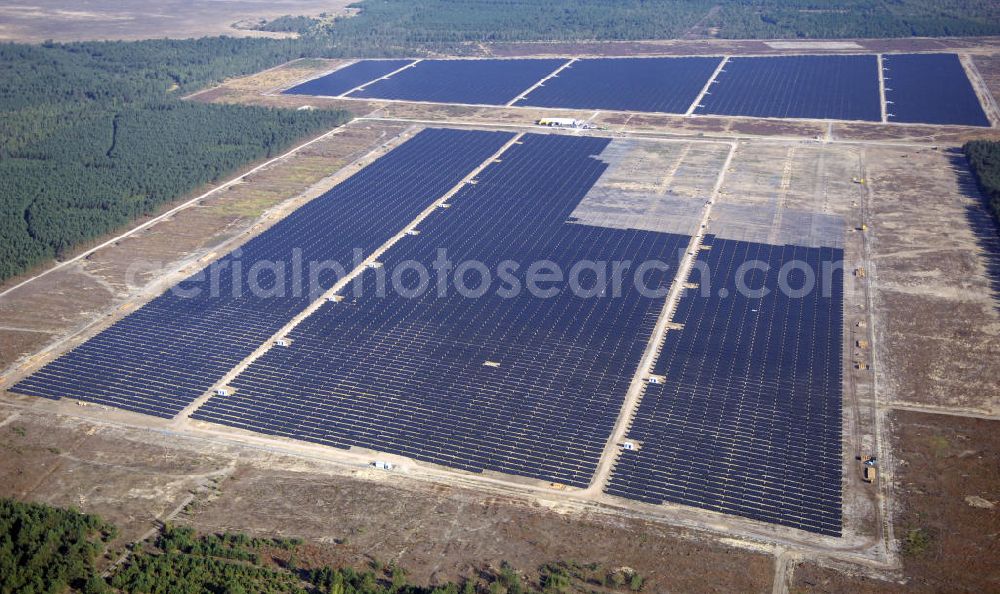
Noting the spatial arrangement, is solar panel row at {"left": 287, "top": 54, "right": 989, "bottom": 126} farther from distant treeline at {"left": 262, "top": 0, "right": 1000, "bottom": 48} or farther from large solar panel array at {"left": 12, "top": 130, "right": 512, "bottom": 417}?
large solar panel array at {"left": 12, "top": 130, "right": 512, "bottom": 417}

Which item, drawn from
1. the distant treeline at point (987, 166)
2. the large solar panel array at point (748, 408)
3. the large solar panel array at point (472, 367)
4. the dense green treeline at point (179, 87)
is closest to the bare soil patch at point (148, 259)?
the dense green treeline at point (179, 87)

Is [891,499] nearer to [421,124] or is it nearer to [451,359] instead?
[451,359]

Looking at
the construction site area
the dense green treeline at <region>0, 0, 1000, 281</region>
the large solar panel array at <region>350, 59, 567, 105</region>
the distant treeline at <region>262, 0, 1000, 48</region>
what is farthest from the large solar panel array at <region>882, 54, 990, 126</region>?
the large solar panel array at <region>350, 59, 567, 105</region>

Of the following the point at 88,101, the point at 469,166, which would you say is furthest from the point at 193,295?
the point at 88,101

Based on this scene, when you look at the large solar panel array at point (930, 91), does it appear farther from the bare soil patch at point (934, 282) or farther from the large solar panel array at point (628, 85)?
the large solar panel array at point (628, 85)

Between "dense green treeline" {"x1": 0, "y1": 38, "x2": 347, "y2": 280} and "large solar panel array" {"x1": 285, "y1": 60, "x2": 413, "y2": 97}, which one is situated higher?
"large solar panel array" {"x1": 285, "y1": 60, "x2": 413, "y2": 97}
